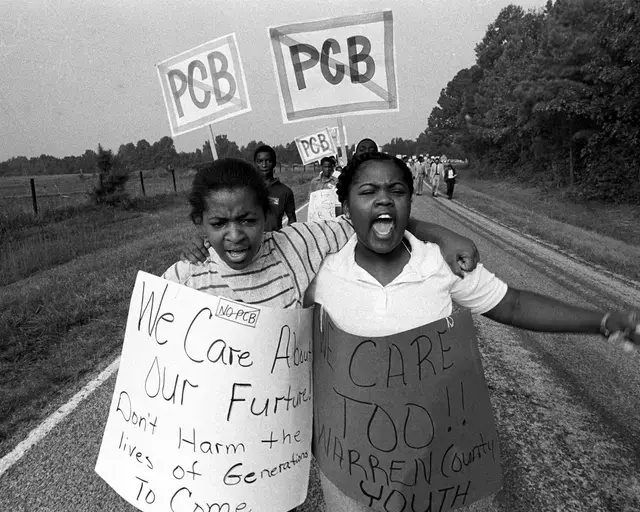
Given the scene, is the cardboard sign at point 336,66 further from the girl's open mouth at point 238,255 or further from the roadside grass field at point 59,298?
the roadside grass field at point 59,298

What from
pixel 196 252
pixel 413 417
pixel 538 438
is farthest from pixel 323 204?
pixel 413 417

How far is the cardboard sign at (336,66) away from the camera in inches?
123

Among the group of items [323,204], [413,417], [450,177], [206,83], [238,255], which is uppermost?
[206,83]

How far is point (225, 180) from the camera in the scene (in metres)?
1.59

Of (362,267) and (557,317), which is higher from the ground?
(362,267)

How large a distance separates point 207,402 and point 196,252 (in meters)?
0.74

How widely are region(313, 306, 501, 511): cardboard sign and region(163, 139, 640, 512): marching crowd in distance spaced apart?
0.07 meters

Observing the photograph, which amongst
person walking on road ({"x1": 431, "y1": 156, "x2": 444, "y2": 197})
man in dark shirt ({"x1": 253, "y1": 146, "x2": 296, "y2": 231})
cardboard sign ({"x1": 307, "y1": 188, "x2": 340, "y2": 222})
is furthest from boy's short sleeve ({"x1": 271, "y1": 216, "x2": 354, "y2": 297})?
person walking on road ({"x1": 431, "y1": 156, "x2": 444, "y2": 197})

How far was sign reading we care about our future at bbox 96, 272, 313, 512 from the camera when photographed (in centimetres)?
148

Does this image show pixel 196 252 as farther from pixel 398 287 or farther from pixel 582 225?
pixel 582 225

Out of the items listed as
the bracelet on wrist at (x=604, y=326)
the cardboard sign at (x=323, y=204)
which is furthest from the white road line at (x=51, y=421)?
the cardboard sign at (x=323, y=204)

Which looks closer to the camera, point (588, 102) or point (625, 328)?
point (625, 328)

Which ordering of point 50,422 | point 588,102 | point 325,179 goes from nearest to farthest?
point 50,422
point 325,179
point 588,102

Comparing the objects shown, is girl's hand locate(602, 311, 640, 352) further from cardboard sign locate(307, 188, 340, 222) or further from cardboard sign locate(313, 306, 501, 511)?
cardboard sign locate(307, 188, 340, 222)
